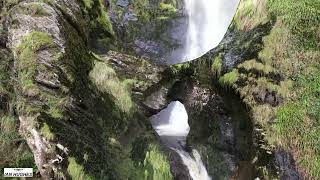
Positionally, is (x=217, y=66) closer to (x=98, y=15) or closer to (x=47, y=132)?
(x=98, y=15)

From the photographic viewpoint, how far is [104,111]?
937cm

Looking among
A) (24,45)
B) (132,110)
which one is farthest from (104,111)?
(24,45)

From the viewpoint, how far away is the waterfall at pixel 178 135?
1101cm

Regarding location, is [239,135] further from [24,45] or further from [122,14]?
[122,14]

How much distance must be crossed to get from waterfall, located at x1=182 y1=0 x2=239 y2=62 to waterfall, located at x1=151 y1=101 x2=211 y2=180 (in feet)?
7.48

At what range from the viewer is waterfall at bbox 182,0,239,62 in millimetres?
17391

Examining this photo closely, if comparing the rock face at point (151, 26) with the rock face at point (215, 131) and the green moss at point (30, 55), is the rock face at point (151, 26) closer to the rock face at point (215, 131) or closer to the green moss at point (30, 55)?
the rock face at point (215, 131)

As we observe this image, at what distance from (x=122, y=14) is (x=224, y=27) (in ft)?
13.4

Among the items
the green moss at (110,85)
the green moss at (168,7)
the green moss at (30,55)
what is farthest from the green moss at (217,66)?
the green moss at (168,7)

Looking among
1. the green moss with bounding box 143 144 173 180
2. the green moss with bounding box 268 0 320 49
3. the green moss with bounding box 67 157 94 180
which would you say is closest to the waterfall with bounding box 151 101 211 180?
the green moss with bounding box 143 144 173 180

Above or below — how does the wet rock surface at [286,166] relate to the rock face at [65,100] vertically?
below

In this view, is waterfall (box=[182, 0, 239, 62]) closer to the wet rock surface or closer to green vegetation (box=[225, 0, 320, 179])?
green vegetation (box=[225, 0, 320, 179])

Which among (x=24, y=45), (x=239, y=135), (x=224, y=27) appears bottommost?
(x=239, y=135)

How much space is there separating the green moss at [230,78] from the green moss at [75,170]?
15.6 feet
